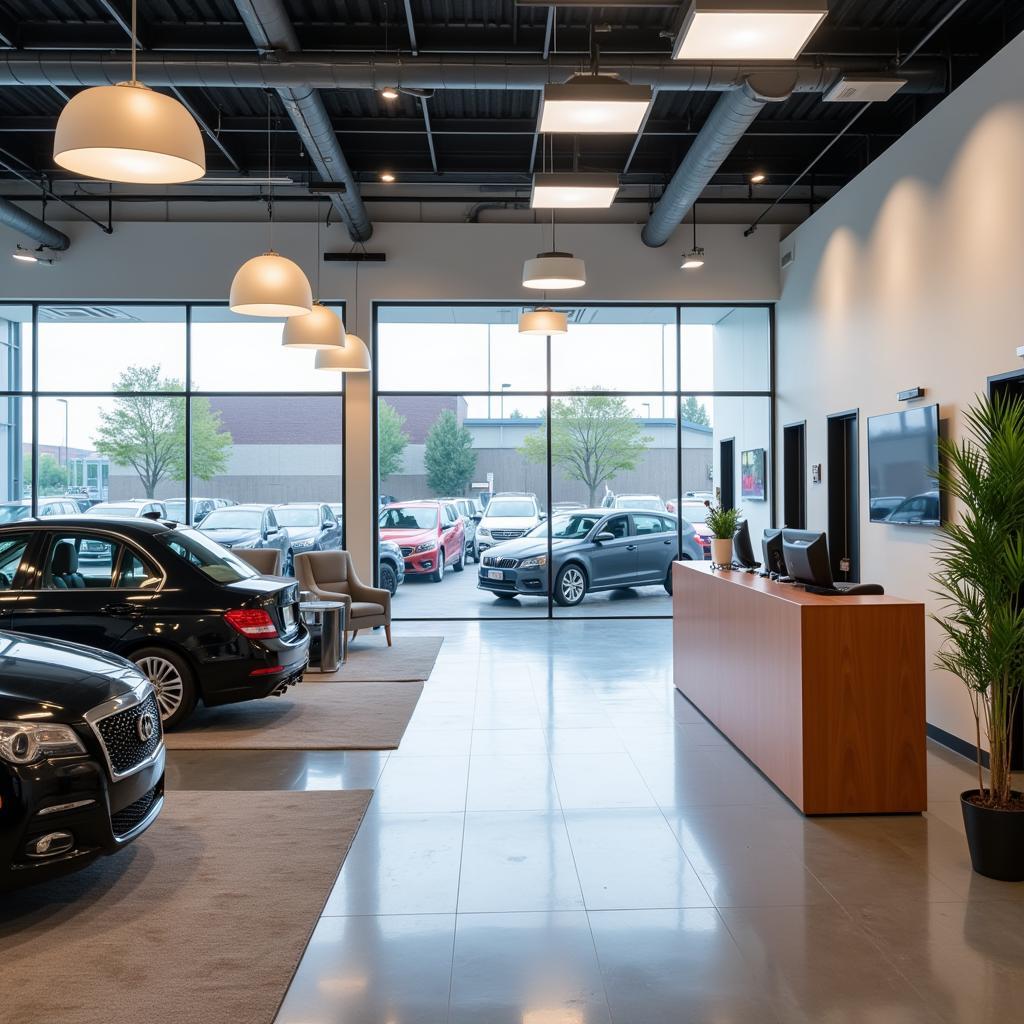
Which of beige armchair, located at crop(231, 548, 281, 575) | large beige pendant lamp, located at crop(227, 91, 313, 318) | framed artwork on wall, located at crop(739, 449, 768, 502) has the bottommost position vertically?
beige armchair, located at crop(231, 548, 281, 575)

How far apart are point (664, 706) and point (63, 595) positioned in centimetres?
401

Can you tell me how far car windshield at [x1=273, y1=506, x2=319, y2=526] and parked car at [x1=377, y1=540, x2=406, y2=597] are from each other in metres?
0.81

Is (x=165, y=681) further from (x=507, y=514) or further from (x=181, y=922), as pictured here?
(x=507, y=514)

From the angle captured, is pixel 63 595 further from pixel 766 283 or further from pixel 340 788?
pixel 766 283

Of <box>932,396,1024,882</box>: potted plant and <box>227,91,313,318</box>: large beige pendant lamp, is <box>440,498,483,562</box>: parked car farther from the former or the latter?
<box>932,396,1024,882</box>: potted plant

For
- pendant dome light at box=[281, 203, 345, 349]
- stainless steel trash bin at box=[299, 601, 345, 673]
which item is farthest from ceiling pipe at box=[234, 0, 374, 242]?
stainless steel trash bin at box=[299, 601, 345, 673]

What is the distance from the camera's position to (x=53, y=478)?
10.7m

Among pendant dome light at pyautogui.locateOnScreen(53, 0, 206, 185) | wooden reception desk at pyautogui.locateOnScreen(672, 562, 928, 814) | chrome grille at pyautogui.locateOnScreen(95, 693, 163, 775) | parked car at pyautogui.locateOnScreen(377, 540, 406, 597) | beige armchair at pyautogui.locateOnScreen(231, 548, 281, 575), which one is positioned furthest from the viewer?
parked car at pyautogui.locateOnScreen(377, 540, 406, 597)

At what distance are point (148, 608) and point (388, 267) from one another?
618 centimetres

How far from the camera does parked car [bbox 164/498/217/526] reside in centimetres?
1073

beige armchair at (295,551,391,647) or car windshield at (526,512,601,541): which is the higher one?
car windshield at (526,512,601,541)

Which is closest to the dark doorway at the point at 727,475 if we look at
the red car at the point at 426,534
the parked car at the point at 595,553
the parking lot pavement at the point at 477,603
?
the parked car at the point at 595,553

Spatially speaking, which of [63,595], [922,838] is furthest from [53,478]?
[922,838]

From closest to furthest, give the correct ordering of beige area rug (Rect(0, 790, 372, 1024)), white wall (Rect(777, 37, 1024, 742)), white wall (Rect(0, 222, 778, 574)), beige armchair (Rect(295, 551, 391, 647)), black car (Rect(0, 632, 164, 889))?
beige area rug (Rect(0, 790, 372, 1024)) → black car (Rect(0, 632, 164, 889)) → white wall (Rect(777, 37, 1024, 742)) → beige armchair (Rect(295, 551, 391, 647)) → white wall (Rect(0, 222, 778, 574))
